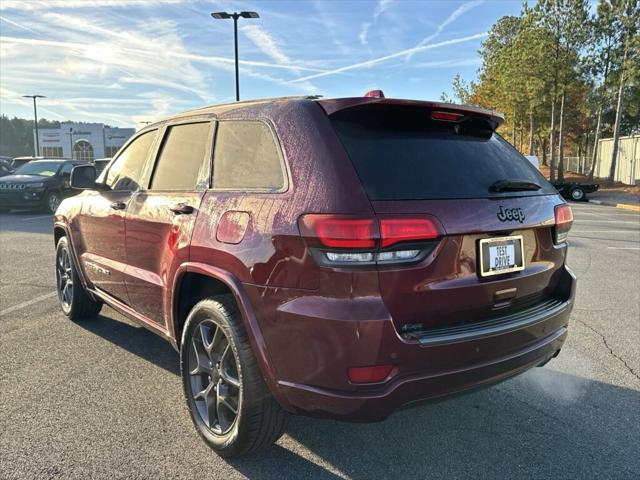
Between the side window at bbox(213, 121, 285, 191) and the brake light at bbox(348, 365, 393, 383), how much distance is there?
35.5 inches

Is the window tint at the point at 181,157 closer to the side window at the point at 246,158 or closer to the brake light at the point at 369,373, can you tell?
the side window at the point at 246,158

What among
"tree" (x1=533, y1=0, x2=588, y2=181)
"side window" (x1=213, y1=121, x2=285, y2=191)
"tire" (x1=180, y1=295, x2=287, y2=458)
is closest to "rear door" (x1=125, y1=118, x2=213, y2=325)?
"side window" (x1=213, y1=121, x2=285, y2=191)

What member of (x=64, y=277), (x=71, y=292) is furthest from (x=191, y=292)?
(x=64, y=277)

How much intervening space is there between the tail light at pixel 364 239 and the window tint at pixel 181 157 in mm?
1173

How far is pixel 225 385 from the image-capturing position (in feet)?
9.13

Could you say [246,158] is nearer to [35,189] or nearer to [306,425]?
[306,425]

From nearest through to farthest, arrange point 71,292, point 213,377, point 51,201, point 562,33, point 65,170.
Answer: point 213,377 < point 71,292 < point 51,201 < point 65,170 < point 562,33

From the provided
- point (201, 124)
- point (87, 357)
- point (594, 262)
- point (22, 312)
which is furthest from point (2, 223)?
point (594, 262)

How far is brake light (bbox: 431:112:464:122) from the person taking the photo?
2668 mm

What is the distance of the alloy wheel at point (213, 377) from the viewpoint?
2.75 meters

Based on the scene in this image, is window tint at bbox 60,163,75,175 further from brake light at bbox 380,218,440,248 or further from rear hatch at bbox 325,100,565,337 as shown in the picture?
brake light at bbox 380,218,440,248

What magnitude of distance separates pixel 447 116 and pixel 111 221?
2.60 meters

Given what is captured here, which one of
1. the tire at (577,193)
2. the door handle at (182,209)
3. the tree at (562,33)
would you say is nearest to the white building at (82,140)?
the tree at (562,33)

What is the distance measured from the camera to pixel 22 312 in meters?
5.24
